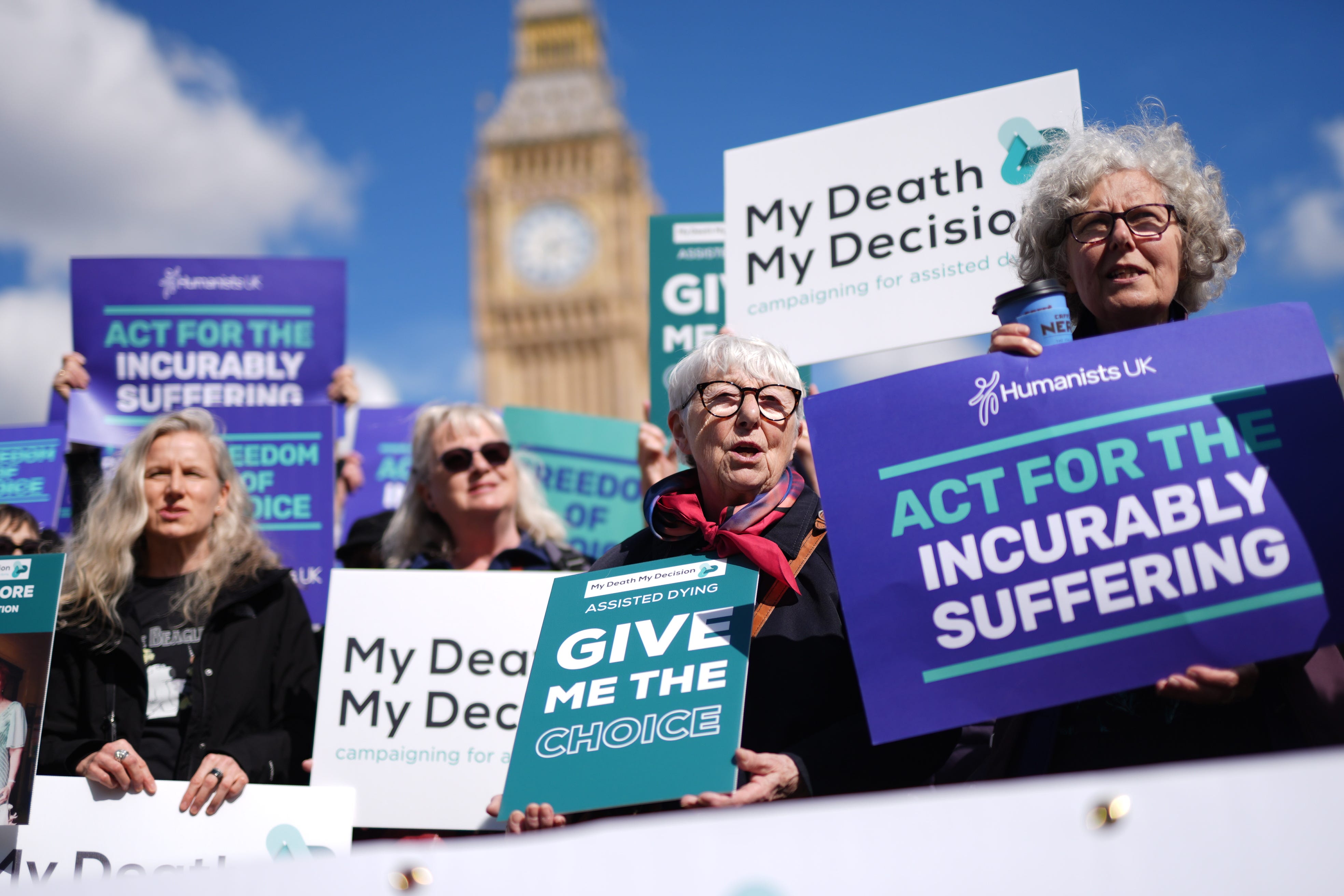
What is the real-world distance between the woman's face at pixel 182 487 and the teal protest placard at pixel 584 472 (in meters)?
1.77

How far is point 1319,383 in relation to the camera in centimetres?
161

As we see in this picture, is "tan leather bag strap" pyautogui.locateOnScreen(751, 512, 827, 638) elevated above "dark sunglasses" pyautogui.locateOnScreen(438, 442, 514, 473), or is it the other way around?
"dark sunglasses" pyautogui.locateOnScreen(438, 442, 514, 473)

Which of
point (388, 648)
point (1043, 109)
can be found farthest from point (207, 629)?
point (1043, 109)

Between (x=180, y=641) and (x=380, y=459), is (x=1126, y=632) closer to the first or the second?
(x=180, y=641)

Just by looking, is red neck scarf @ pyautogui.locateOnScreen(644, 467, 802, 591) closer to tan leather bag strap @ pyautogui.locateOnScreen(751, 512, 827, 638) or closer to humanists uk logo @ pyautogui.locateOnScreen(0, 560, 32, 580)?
tan leather bag strap @ pyautogui.locateOnScreen(751, 512, 827, 638)

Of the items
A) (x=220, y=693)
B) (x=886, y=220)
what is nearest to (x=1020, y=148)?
(x=886, y=220)

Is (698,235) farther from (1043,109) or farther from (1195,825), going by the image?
(1195,825)

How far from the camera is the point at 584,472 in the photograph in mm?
4762

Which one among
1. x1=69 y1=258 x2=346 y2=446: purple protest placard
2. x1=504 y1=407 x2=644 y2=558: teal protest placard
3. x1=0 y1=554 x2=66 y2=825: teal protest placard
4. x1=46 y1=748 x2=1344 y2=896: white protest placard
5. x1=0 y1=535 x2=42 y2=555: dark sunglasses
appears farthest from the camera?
x1=504 y1=407 x2=644 y2=558: teal protest placard

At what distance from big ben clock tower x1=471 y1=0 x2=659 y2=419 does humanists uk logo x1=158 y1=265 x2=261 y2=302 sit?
120 ft

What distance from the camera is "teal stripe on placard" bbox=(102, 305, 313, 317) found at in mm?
4184

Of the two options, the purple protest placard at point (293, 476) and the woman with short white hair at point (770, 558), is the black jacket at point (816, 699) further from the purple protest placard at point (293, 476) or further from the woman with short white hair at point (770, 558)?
the purple protest placard at point (293, 476)

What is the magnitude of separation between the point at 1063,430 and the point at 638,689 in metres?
0.81

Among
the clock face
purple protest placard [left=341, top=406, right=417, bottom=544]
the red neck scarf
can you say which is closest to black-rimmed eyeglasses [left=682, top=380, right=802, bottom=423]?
the red neck scarf
